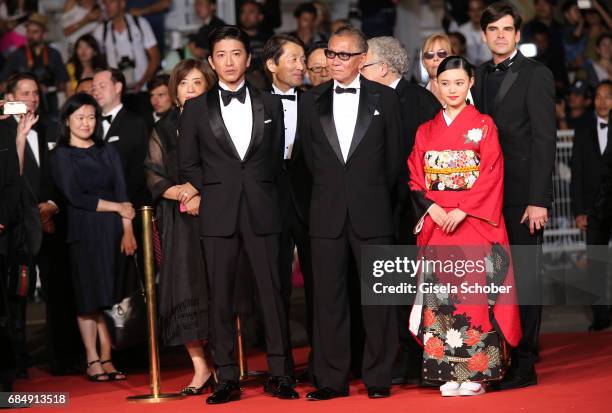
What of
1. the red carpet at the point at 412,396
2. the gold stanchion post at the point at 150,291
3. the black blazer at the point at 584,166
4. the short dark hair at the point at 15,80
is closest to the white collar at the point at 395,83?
the gold stanchion post at the point at 150,291

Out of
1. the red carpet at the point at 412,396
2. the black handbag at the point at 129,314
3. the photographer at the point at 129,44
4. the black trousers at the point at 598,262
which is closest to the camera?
the red carpet at the point at 412,396

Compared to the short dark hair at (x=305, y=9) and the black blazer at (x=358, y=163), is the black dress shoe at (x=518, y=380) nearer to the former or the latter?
the black blazer at (x=358, y=163)

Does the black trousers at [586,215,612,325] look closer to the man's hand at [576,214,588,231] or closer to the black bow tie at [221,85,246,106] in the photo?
the man's hand at [576,214,588,231]

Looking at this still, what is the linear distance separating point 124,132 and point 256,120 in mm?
2080

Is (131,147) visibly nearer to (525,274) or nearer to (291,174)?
(291,174)

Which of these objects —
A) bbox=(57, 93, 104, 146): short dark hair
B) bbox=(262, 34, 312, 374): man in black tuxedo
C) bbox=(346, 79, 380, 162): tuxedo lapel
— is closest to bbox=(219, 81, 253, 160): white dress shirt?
bbox=(262, 34, 312, 374): man in black tuxedo

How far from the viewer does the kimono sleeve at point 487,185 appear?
6.21m

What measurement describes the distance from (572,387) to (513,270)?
65cm

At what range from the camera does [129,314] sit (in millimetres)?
7664

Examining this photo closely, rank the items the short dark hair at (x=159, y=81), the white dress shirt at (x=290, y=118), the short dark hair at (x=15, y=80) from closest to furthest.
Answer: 1. the white dress shirt at (x=290, y=118)
2. the short dark hair at (x=15, y=80)
3. the short dark hair at (x=159, y=81)

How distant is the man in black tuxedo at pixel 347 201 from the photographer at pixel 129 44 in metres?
5.65

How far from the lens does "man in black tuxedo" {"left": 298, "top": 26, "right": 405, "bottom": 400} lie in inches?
247

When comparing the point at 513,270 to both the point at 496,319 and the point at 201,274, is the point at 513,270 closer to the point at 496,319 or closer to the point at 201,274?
the point at 496,319

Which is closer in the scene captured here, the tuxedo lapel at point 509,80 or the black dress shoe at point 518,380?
the black dress shoe at point 518,380
